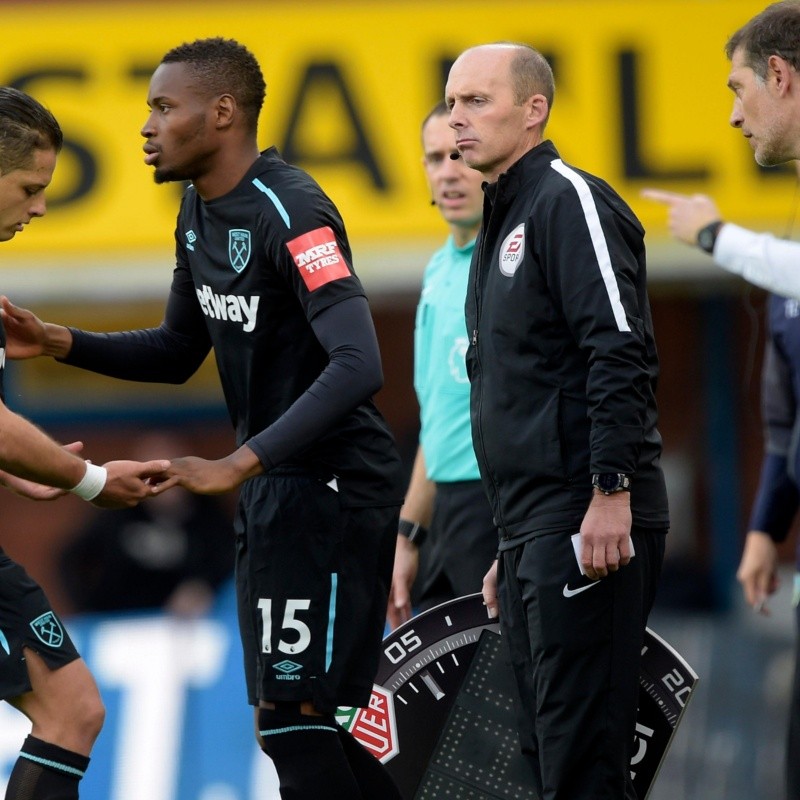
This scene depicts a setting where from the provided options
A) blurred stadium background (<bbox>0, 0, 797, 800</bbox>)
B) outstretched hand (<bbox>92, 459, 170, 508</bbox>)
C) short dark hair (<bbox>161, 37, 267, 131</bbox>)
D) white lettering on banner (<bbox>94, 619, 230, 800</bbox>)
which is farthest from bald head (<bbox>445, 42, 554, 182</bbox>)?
blurred stadium background (<bbox>0, 0, 797, 800</bbox>)

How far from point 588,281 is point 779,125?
2.26 ft

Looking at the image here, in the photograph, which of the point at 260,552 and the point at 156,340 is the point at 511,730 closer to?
the point at 260,552

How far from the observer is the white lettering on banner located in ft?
19.7

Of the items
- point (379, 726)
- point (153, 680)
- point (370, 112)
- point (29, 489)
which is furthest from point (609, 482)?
point (370, 112)

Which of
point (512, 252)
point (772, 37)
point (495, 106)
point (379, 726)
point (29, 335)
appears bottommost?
point (379, 726)

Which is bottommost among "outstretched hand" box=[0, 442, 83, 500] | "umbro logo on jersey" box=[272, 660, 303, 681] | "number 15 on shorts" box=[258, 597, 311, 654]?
"umbro logo on jersey" box=[272, 660, 303, 681]

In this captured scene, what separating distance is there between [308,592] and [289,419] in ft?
1.53

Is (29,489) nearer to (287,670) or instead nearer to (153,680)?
(287,670)

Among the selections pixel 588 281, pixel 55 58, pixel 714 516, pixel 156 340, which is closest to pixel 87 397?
pixel 55 58

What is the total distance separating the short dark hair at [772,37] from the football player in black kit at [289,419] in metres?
1.15

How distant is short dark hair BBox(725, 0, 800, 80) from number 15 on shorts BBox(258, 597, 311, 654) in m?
1.79

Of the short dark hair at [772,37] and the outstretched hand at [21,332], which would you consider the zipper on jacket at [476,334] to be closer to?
the short dark hair at [772,37]

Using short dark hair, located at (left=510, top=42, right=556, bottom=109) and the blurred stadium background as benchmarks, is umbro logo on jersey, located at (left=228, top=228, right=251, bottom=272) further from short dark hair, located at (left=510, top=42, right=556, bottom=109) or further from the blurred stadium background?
the blurred stadium background

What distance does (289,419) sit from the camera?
380cm
